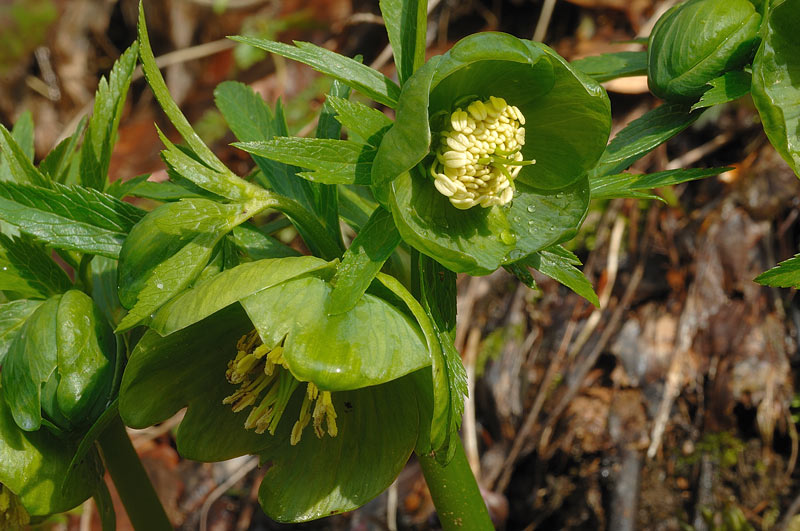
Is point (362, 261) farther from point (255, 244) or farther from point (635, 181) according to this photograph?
point (635, 181)

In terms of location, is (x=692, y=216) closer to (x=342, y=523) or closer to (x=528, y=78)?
(x=342, y=523)

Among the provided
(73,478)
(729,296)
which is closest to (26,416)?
(73,478)

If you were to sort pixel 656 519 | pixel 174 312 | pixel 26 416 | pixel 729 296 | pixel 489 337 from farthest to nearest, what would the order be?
pixel 489 337 → pixel 729 296 → pixel 656 519 → pixel 26 416 → pixel 174 312

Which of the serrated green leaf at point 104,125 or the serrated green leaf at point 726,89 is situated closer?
the serrated green leaf at point 726,89

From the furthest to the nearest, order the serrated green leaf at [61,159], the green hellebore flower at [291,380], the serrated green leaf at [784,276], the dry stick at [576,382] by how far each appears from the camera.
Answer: the dry stick at [576,382] < the serrated green leaf at [61,159] < the serrated green leaf at [784,276] < the green hellebore flower at [291,380]

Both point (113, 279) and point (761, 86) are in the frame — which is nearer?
point (761, 86)

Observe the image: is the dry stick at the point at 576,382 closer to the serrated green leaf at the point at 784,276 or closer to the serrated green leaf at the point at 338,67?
the serrated green leaf at the point at 784,276

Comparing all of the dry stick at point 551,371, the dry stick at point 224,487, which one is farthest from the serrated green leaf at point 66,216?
the dry stick at point 224,487
